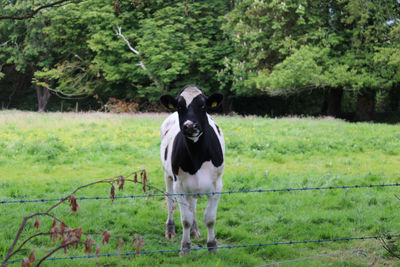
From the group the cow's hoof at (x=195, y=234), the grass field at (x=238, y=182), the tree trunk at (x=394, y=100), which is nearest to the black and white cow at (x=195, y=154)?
the cow's hoof at (x=195, y=234)

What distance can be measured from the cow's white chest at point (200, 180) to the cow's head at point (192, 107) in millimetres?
510

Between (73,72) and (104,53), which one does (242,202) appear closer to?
(104,53)

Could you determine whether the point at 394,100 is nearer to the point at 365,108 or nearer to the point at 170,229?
the point at 365,108

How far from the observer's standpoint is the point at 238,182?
9.80 m

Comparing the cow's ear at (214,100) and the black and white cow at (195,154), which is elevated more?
the cow's ear at (214,100)

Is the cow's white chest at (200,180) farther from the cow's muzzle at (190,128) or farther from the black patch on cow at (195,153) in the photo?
the cow's muzzle at (190,128)

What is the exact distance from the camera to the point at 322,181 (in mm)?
9852

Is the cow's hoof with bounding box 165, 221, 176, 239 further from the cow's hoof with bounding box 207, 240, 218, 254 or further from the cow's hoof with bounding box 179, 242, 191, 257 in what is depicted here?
the cow's hoof with bounding box 207, 240, 218, 254

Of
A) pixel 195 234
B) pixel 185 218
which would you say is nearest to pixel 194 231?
pixel 195 234

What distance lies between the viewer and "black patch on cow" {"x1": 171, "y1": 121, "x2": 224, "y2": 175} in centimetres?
547

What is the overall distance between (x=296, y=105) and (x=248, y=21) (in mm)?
12684

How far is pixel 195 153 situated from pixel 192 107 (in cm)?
65

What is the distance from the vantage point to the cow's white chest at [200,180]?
5.50 meters

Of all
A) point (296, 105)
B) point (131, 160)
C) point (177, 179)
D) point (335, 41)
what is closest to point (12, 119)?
point (131, 160)
